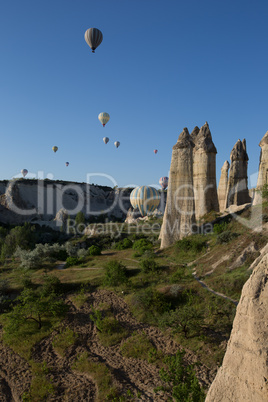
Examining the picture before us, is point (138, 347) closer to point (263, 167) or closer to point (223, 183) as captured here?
point (263, 167)

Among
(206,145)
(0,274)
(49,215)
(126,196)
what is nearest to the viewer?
(0,274)

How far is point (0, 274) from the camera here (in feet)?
82.5

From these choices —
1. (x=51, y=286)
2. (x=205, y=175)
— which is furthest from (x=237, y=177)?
(x=51, y=286)

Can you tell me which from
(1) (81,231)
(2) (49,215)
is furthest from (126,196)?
(1) (81,231)

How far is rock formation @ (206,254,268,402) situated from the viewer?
4.03 metres

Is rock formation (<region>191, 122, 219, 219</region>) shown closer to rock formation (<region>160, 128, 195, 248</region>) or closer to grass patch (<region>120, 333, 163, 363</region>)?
rock formation (<region>160, 128, 195, 248</region>)

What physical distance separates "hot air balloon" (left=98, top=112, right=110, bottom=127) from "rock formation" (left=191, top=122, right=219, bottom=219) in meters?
16.4

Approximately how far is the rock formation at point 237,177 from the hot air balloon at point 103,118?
19.4 metres

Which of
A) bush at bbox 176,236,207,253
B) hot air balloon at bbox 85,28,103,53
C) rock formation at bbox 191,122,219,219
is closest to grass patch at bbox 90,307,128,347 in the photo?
bush at bbox 176,236,207,253

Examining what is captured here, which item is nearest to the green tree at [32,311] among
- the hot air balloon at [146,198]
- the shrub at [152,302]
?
the shrub at [152,302]

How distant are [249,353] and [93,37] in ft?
102

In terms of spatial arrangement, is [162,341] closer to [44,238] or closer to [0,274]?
[0,274]

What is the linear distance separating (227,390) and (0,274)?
83.7ft

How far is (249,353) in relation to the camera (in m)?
4.23
